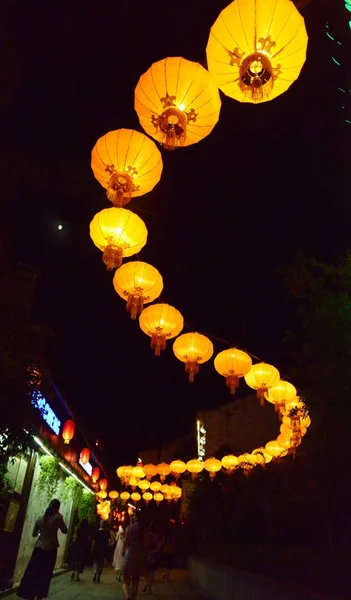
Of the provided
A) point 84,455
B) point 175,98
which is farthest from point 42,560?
point 84,455

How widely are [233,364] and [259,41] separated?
19.5ft

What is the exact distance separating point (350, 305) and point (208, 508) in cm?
1200

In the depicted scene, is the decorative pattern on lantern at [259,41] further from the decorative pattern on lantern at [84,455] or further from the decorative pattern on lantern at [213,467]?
Result: the decorative pattern on lantern at [84,455]

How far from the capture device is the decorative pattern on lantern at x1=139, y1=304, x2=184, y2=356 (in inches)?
325

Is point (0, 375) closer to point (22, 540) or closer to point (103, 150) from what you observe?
point (103, 150)

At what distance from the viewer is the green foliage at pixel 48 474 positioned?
12.1 metres

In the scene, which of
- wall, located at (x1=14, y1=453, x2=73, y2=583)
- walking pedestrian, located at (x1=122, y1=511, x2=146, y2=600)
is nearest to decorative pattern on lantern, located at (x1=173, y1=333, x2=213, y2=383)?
walking pedestrian, located at (x1=122, y1=511, x2=146, y2=600)

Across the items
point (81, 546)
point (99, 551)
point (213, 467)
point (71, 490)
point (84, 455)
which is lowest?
point (99, 551)

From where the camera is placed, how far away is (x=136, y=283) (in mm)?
7535

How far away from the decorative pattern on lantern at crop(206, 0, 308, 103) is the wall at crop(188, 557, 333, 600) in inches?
217

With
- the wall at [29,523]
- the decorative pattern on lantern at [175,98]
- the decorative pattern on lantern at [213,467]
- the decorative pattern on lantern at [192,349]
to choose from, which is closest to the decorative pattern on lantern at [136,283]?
the decorative pattern on lantern at [192,349]

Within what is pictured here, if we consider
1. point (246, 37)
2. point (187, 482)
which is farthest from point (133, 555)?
point (187, 482)

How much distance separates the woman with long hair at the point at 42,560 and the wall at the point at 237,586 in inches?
132

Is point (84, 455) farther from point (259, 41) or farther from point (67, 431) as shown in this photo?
point (259, 41)
